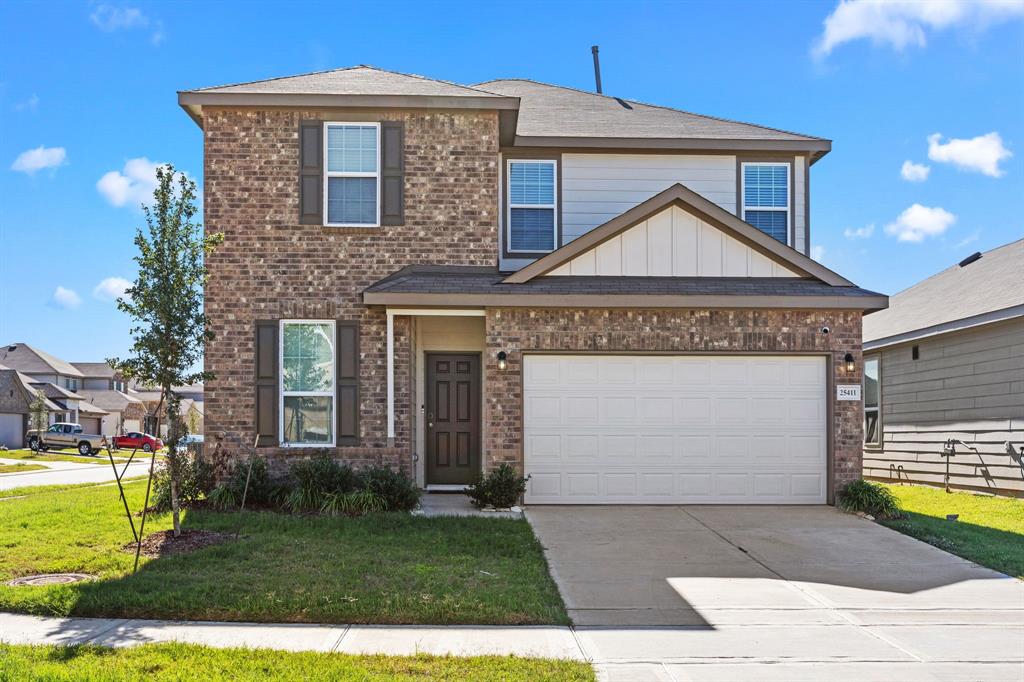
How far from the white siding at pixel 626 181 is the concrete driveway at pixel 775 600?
5567 mm

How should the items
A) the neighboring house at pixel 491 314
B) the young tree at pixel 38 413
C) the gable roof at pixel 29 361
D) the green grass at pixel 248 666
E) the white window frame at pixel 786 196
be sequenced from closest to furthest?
the green grass at pixel 248 666 < the neighboring house at pixel 491 314 < the white window frame at pixel 786 196 < the young tree at pixel 38 413 < the gable roof at pixel 29 361

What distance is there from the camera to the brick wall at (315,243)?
40.5 ft

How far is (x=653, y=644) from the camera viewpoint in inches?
240

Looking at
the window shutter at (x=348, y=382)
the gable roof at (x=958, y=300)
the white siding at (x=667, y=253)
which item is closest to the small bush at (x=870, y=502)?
the white siding at (x=667, y=253)

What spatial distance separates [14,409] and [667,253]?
45.4 meters

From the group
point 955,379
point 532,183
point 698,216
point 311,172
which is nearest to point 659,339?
point 698,216

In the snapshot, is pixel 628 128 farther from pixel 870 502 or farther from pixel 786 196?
pixel 870 502

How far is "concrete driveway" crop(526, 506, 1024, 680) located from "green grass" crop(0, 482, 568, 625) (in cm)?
57

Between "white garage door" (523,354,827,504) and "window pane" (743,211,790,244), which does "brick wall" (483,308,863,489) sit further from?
"window pane" (743,211,790,244)

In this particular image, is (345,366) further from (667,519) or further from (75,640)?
(75,640)

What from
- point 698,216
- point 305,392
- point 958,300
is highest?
point 698,216

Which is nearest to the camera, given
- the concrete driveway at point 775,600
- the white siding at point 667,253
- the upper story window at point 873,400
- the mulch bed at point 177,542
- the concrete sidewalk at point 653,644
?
the concrete sidewalk at point 653,644

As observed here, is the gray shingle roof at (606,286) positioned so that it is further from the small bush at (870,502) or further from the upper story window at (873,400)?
the upper story window at (873,400)

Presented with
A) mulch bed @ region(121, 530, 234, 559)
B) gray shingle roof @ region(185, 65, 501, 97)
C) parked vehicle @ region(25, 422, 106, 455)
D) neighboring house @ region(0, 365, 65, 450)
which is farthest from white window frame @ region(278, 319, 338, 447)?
neighboring house @ region(0, 365, 65, 450)
